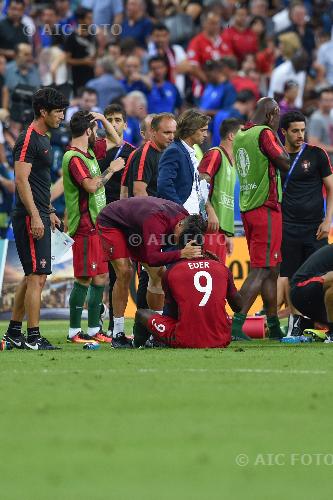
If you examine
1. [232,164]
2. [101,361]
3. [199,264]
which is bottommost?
[101,361]

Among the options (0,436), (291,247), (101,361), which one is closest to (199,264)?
(101,361)

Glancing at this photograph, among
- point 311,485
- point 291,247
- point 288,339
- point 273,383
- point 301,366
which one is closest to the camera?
point 311,485

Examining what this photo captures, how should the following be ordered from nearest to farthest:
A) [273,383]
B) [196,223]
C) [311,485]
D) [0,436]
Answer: [311,485]
[0,436]
[273,383]
[196,223]

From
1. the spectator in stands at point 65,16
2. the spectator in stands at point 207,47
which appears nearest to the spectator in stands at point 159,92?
the spectator in stands at point 207,47

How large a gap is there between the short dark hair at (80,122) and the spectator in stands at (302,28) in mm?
13232

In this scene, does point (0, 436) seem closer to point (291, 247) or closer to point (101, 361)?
point (101, 361)

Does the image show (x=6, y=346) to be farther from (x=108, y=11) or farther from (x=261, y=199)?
(x=108, y=11)

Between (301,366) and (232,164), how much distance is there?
4.66 m

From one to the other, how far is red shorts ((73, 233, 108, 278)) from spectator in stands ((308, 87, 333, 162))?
8.21 metres

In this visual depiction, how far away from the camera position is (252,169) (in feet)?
47.9

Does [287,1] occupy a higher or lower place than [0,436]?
higher

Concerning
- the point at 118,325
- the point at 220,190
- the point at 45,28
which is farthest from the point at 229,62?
the point at 118,325

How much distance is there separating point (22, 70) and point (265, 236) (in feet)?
35.8

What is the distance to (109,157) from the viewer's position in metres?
15.6
